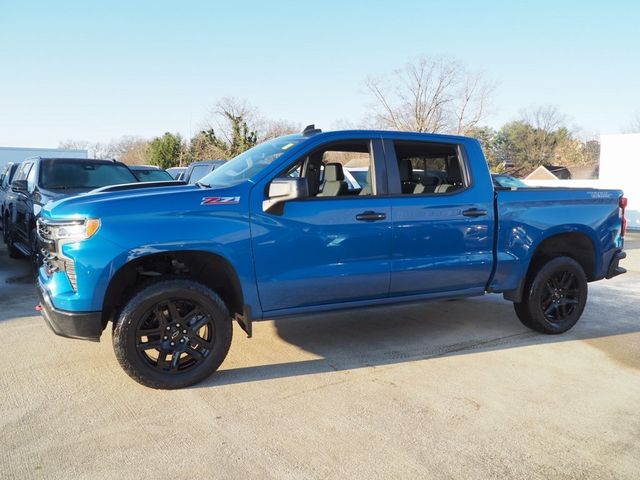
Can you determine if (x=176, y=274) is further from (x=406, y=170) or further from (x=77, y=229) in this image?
(x=406, y=170)

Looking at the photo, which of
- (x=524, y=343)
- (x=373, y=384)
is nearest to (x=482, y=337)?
(x=524, y=343)

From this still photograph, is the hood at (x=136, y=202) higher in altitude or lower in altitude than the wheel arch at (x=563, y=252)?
higher

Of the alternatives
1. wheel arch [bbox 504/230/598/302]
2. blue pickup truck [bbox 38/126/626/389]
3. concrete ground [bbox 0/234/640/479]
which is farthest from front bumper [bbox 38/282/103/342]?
wheel arch [bbox 504/230/598/302]

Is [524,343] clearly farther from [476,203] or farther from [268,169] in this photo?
[268,169]

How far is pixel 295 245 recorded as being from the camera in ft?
13.4

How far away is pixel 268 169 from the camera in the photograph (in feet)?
13.5

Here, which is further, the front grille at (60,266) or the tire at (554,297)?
the tire at (554,297)

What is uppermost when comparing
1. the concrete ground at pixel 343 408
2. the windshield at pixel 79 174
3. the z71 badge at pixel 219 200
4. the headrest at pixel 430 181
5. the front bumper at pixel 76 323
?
the windshield at pixel 79 174

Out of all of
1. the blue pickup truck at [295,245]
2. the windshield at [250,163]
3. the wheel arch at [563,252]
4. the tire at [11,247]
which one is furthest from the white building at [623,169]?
the tire at [11,247]

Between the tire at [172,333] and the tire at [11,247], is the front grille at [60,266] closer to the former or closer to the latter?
the tire at [172,333]

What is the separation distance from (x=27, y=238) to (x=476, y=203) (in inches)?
271

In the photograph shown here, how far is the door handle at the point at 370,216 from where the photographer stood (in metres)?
4.29

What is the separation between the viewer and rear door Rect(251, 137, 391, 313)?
13.1 ft

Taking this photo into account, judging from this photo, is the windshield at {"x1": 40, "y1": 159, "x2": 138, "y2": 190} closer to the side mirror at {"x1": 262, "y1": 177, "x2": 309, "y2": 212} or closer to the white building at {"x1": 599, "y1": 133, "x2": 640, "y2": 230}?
Result: the side mirror at {"x1": 262, "y1": 177, "x2": 309, "y2": 212}
